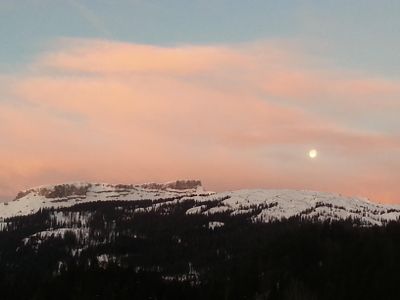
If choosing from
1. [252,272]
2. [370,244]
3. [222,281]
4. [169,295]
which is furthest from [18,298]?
[370,244]

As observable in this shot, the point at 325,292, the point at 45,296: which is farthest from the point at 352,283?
the point at 45,296

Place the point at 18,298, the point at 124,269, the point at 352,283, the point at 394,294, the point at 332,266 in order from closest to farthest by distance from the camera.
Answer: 1. the point at 394,294
2. the point at 352,283
3. the point at 18,298
4. the point at 332,266
5. the point at 124,269

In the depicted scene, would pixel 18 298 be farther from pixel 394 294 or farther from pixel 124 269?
pixel 394 294

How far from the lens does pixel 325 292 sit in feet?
489

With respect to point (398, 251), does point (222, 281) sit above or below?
below

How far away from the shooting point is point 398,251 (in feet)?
587

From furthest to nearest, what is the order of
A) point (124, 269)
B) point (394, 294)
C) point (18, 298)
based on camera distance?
point (124, 269), point (18, 298), point (394, 294)

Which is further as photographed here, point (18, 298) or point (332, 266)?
point (332, 266)

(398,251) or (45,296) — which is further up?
(398,251)

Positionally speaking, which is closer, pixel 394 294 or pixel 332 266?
pixel 394 294

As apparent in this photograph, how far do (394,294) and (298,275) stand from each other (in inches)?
1631

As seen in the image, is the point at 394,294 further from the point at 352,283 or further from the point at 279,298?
the point at 279,298

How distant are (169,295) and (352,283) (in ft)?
186

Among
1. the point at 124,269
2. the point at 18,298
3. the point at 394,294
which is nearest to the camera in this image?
the point at 394,294
